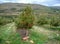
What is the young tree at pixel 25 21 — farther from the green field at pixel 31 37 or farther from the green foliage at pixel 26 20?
the green field at pixel 31 37

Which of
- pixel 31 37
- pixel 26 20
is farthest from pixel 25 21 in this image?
pixel 31 37

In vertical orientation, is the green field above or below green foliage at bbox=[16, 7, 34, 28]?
below

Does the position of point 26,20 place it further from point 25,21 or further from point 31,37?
point 31,37

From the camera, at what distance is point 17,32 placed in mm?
7156

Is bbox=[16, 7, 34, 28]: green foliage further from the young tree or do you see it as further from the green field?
the green field

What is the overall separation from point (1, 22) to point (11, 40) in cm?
277

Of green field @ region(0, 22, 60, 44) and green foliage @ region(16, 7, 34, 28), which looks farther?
green foliage @ region(16, 7, 34, 28)

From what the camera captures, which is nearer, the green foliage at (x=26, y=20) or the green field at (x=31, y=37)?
the green field at (x=31, y=37)

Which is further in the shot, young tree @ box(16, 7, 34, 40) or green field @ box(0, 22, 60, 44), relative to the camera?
young tree @ box(16, 7, 34, 40)

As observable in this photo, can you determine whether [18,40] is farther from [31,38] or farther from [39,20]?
[39,20]

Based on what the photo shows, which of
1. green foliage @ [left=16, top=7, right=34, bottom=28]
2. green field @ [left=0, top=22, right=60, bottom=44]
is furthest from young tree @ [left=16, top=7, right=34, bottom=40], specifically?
green field @ [left=0, top=22, right=60, bottom=44]

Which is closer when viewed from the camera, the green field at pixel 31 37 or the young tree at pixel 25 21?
the green field at pixel 31 37

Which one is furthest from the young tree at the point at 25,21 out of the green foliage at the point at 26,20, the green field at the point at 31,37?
the green field at the point at 31,37

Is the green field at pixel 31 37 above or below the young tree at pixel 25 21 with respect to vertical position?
below
